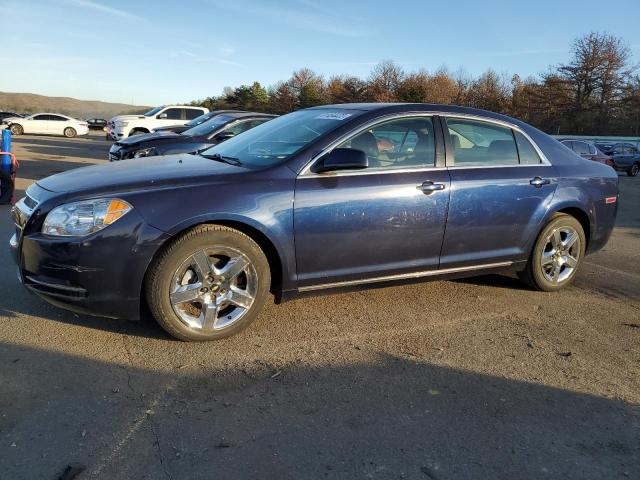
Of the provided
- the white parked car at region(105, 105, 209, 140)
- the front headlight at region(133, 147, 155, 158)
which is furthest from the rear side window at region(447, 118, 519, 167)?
the white parked car at region(105, 105, 209, 140)

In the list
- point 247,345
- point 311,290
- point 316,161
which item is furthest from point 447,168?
point 247,345

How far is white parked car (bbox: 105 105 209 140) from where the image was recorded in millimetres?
21516

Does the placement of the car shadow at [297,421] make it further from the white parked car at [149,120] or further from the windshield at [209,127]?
the white parked car at [149,120]

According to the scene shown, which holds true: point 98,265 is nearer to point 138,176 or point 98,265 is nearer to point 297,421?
point 138,176

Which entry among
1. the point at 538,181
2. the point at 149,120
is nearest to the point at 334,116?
the point at 538,181

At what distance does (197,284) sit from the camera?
3572mm

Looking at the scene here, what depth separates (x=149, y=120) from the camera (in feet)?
72.4

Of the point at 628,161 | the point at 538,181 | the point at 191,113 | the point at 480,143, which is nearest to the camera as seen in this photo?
the point at 480,143

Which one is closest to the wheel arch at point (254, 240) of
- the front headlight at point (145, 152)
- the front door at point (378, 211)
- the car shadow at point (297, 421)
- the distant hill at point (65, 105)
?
the front door at point (378, 211)

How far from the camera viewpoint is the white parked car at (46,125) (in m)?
33.3

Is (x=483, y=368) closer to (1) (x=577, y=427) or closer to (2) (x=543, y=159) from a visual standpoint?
(1) (x=577, y=427)

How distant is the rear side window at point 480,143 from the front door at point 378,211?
215 mm

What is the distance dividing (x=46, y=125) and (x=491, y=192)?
35.6 metres

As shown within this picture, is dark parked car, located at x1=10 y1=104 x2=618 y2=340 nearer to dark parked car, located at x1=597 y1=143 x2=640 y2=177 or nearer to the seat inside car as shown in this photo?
the seat inside car
